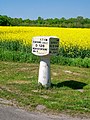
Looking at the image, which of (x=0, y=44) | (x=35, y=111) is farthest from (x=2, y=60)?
(x=35, y=111)

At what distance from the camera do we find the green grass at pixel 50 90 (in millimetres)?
→ 7532

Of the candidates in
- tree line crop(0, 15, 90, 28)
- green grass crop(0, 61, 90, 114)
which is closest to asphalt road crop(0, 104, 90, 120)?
green grass crop(0, 61, 90, 114)

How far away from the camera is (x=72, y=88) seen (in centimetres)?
988

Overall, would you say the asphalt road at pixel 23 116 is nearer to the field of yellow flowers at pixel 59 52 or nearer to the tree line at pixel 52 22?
the field of yellow flowers at pixel 59 52

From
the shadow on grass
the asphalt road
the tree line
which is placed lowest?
the tree line

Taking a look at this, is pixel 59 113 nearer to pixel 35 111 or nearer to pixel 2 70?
pixel 35 111

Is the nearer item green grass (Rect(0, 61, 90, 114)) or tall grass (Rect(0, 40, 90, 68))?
green grass (Rect(0, 61, 90, 114))

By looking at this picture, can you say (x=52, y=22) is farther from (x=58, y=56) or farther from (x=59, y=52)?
(x=58, y=56)

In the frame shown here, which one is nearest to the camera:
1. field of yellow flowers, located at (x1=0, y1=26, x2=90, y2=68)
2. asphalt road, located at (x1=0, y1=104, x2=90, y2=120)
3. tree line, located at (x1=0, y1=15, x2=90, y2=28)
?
asphalt road, located at (x1=0, y1=104, x2=90, y2=120)

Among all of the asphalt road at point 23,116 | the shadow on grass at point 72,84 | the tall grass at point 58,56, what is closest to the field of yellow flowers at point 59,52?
the tall grass at point 58,56

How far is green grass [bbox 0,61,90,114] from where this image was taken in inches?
297

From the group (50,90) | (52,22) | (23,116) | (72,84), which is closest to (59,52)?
(72,84)

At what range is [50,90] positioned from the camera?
937 cm

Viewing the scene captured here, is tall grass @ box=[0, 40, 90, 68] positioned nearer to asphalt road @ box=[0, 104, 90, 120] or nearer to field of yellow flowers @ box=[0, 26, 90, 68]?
field of yellow flowers @ box=[0, 26, 90, 68]
